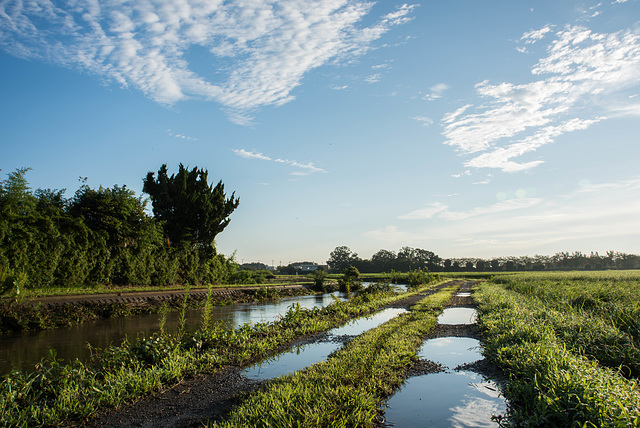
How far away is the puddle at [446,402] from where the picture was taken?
427cm

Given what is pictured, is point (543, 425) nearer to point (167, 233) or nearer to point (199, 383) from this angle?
point (199, 383)

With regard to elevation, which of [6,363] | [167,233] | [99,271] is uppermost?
[167,233]

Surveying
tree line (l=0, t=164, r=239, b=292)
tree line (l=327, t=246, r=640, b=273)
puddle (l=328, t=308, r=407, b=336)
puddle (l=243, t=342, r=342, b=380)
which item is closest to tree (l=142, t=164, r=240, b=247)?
tree line (l=0, t=164, r=239, b=292)

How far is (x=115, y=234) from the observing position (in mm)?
18906

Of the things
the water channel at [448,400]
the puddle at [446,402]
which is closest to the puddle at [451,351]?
the water channel at [448,400]

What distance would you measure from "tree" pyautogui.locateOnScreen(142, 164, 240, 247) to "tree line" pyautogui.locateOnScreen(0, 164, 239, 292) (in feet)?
0.22

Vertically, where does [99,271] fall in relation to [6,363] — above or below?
above

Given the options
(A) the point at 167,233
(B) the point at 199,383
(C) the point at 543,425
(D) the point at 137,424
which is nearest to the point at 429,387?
(C) the point at 543,425

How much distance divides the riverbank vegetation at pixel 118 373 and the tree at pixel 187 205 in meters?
18.0

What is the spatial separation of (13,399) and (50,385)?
1.80ft

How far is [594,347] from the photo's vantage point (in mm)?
5828

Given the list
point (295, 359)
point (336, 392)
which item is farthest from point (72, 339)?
point (336, 392)

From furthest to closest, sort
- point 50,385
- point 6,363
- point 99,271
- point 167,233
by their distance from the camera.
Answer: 1. point 167,233
2. point 99,271
3. point 6,363
4. point 50,385

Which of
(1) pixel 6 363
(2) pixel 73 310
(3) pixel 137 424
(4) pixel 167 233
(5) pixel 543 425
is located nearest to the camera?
(5) pixel 543 425
